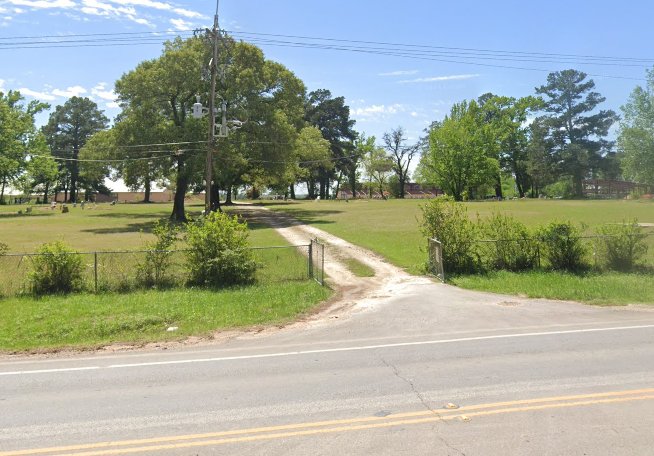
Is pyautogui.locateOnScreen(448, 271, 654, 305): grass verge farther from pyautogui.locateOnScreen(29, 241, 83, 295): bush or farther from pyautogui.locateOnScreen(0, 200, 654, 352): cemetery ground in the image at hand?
pyautogui.locateOnScreen(29, 241, 83, 295): bush

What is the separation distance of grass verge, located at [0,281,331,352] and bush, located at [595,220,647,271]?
10.5 metres

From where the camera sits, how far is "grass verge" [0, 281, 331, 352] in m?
10.9

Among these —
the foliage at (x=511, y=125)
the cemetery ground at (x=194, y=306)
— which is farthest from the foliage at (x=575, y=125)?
the cemetery ground at (x=194, y=306)

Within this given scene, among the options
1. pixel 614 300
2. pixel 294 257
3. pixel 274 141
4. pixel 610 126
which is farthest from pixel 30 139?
pixel 610 126

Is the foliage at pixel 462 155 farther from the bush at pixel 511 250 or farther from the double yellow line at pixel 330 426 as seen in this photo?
the double yellow line at pixel 330 426

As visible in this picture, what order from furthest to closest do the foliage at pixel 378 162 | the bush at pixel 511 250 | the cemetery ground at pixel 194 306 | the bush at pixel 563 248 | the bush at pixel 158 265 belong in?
the foliage at pixel 378 162 → the bush at pixel 511 250 → the bush at pixel 563 248 → the bush at pixel 158 265 → the cemetery ground at pixel 194 306

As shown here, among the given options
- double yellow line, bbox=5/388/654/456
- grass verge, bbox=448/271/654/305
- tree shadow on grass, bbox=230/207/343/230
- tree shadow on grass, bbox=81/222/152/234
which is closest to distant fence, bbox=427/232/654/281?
grass verge, bbox=448/271/654/305

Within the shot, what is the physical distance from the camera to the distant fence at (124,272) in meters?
14.5

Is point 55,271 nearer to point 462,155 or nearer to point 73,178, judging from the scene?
point 462,155

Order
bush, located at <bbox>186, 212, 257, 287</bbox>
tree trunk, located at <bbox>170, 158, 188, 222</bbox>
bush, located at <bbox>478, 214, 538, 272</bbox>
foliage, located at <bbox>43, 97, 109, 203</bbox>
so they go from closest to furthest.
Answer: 1. bush, located at <bbox>186, 212, 257, 287</bbox>
2. bush, located at <bbox>478, 214, 538, 272</bbox>
3. tree trunk, located at <bbox>170, 158, 188, 222</bbox>
4. foliage, located at <bbox>43, 97, 109, 203</bbox>

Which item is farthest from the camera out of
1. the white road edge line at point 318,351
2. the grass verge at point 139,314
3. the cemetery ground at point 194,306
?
the cemetery ground at point 194,306

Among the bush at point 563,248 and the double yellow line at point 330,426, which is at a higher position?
the bush at point 563,248

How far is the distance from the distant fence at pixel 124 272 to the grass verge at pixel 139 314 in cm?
64

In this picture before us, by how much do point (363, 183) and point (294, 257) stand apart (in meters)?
100
